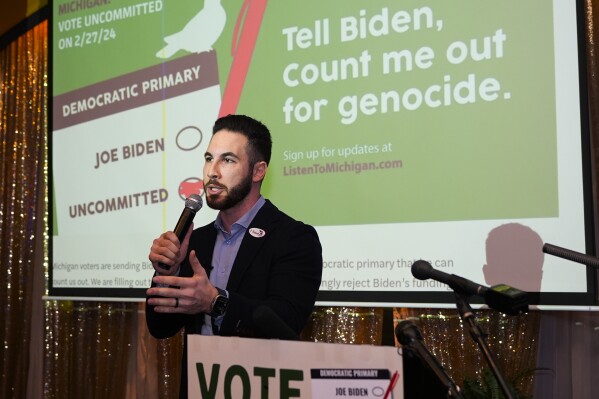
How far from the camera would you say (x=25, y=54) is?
194 inches

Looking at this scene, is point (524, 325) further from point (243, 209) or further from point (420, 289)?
point (243, 209)

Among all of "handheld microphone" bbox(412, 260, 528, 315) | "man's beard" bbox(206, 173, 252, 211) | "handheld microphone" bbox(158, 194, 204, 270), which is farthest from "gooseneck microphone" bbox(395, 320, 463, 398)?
"man's beard" bbox(206, 173, 252, 211)

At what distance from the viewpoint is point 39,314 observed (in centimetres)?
486

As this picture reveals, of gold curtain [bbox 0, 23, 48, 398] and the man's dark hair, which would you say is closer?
the man's dark hair

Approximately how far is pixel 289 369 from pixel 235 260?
911 millimetres

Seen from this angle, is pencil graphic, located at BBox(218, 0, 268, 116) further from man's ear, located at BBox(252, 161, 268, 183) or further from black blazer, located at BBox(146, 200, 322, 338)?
black blazer, located at BBox(146, 200, 322, 338)

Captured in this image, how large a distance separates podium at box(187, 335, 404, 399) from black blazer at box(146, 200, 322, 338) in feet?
1.78

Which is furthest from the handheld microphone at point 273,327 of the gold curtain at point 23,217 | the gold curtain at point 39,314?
the gold curtain at point 23,217

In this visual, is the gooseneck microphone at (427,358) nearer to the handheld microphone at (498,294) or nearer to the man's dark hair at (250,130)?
the handheld microphone at (498,294)

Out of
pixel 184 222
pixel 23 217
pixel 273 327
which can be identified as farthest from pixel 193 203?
pixel 23 217

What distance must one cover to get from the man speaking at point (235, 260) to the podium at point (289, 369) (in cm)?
38

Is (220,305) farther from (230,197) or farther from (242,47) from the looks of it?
(242,47)

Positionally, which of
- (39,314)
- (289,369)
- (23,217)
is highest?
(23,217)

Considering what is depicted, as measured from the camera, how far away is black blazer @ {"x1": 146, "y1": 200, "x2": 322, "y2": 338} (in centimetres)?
228
